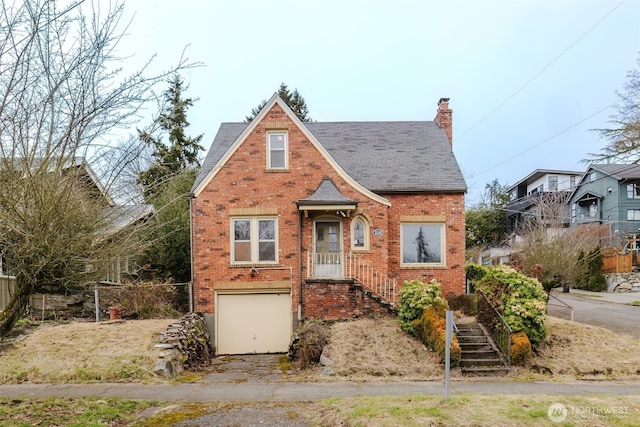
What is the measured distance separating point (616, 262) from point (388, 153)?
20437 millimetres

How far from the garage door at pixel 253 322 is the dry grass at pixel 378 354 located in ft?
8.32

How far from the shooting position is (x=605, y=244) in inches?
1405

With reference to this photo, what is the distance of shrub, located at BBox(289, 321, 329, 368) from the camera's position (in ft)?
39.5

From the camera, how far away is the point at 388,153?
1806 centimetres

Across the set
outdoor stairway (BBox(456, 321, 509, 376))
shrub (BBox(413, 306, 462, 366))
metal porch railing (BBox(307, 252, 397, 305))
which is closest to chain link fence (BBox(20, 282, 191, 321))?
metal porch railing (BBox(307, 252, 397, 305))

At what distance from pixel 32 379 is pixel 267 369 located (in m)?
5.30

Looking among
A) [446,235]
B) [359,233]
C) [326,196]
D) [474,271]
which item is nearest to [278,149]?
[326,196]

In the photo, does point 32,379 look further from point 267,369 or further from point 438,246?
point 438,246

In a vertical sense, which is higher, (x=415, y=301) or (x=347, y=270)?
(x=347, y=270)

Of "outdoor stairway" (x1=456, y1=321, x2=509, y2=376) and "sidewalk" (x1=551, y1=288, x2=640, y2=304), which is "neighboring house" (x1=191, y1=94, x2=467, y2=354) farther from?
"sidewalk" (x1=551, y1=288, x2=640, y2=304)

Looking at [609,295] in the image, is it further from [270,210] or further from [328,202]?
[270,210]

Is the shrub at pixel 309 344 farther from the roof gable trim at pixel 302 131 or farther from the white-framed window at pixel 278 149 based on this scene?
the white-framed window at pixel 278 149

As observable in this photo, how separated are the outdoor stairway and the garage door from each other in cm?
571

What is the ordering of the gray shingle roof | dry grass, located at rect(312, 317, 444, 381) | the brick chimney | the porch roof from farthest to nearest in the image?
the brick chimney < the gray shingle roof < the porch roof < dry grass, located at rect(312, 317, 444, 381)
